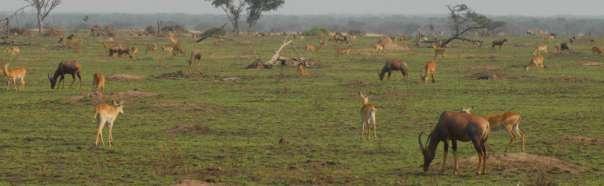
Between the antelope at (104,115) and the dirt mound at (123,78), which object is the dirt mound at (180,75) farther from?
the antelope at (104,115)

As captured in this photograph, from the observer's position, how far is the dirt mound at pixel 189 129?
841 inches

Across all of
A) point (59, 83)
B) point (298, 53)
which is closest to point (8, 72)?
point (59, 83)

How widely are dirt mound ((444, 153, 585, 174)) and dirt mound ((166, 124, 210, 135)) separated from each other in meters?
6.69

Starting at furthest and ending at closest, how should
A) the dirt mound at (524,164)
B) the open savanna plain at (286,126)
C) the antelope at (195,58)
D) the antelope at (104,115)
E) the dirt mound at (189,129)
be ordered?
the antelope at (195,58) < the dirt mound at (189,129) < the antelope at (104,115) < the dirt mound at (524,164) < the open savanna plain at (286,126)

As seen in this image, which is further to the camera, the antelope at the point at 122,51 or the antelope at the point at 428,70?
the antelope at the point at 122,51

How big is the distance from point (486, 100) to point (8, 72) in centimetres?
1426

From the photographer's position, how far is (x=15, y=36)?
229ft

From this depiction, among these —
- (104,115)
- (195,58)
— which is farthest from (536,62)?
(104,115)

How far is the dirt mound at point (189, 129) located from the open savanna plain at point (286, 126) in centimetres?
3

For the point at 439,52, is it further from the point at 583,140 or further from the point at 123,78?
the point at 583,140

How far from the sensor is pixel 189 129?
2152 centimetres

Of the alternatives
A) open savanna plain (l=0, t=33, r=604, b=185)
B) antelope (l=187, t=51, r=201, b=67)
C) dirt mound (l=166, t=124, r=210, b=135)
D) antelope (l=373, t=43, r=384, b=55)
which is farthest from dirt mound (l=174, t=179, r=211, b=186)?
antelope (l=373, t=43, r=384, b=55)

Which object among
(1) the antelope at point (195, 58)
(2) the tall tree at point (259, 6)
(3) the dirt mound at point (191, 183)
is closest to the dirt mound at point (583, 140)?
(3) the dirt mound at point (191, 183)

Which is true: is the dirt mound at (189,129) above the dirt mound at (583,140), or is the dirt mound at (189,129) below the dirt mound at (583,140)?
below
